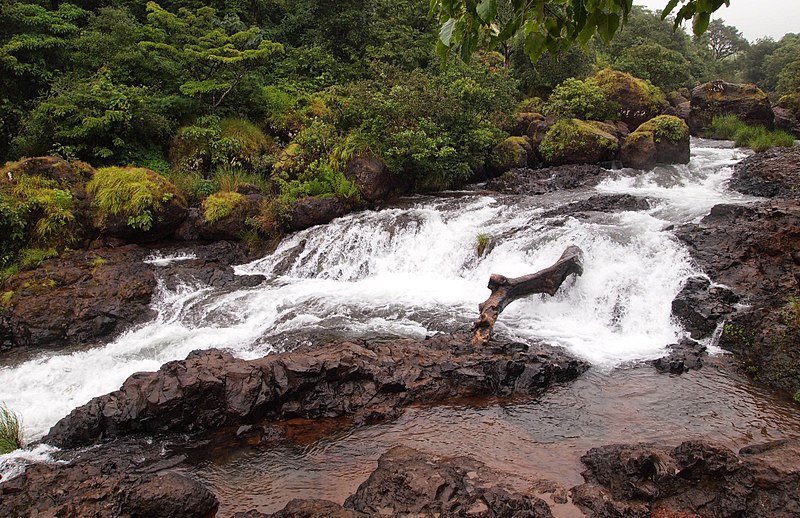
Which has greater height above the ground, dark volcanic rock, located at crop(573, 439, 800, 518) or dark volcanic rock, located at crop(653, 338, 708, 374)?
dark volcanic rock, located at crop(573, 439, 800, 518)

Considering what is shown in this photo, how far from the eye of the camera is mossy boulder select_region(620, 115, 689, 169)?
51.3 feet

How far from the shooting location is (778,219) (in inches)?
335

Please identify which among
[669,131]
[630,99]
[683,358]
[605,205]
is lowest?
[683,358]

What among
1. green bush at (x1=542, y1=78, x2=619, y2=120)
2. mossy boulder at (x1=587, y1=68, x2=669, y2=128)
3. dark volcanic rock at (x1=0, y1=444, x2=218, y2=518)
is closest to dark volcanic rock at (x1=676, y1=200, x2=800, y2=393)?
dark volcanic rock at (x1=0, y1=444, x2=218, y2=518)

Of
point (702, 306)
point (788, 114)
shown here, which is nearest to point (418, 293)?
point (702, 306)

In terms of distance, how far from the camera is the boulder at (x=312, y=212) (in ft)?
42.1

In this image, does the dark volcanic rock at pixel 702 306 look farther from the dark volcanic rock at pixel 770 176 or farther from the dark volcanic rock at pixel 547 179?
the dark volcanic rock at pixel 547 179

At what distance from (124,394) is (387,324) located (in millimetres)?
4121

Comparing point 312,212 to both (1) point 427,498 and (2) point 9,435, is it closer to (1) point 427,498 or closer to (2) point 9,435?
(2) point 9,435

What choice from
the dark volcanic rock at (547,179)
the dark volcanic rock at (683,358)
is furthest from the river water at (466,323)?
the dark volcanic rock at (547,179)

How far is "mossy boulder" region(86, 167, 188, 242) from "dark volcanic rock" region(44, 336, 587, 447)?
6.51 meters

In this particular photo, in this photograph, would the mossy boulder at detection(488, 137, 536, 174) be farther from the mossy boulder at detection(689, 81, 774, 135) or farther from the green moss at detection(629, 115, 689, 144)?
the mossy boulder at detection(689, 81, 774, 135)

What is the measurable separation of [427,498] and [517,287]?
459cm

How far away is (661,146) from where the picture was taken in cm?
1573
